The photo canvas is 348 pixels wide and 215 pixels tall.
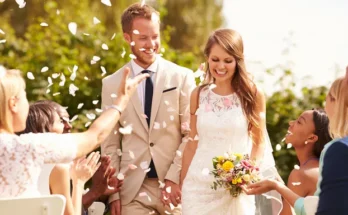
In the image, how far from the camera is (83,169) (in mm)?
5785

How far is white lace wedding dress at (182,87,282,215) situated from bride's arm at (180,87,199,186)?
0.16ft

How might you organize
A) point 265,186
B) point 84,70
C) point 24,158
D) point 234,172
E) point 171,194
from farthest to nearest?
point 84,70, point 171,194, point 234,172, point 265,186, point 24,158

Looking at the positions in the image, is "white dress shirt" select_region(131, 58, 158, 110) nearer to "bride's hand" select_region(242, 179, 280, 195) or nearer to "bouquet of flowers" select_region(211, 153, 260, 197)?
"bouquet of flowers" select_region(211, 153, 260, 197)

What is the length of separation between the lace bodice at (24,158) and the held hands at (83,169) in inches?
58.3

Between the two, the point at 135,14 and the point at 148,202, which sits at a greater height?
the point at 135,14

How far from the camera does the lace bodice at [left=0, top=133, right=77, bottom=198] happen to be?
416cm

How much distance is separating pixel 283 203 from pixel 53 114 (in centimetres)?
183

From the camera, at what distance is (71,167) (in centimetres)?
588

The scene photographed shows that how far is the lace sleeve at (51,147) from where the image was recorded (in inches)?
165

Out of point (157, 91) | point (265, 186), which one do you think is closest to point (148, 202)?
point (157, 91)

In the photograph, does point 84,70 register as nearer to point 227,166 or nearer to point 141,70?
point 141,70

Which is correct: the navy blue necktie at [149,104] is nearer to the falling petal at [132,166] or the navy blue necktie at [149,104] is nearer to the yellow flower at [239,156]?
the falling petal at [132,166]

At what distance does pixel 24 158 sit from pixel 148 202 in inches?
97.4

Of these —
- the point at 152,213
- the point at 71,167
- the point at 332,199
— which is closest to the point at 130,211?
the point at 152,213
